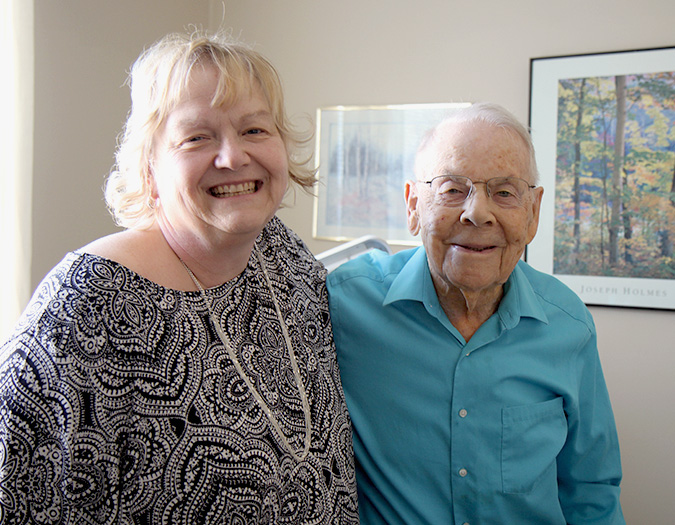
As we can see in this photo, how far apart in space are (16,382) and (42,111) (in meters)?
2.01

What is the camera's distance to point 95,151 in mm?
2748

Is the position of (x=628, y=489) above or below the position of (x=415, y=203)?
below

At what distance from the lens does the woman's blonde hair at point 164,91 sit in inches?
40.2

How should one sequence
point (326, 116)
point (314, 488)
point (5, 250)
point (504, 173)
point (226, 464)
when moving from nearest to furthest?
point (226, 464) < point (314, 488) < point (504, 173) < point (5, 250) < point (326, 116)

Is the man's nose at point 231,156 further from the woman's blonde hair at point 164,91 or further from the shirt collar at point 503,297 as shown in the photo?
the shirt collar at point 503,297

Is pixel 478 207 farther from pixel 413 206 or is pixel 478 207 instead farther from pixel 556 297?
pixel 556 297

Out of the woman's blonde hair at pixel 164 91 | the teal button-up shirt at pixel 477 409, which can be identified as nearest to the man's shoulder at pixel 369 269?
the teal button-up shirt at pixel 477 409

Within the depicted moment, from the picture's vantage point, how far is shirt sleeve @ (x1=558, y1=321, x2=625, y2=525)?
129 centimetres

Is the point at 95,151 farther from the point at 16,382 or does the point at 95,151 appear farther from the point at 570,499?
the point at 570,499

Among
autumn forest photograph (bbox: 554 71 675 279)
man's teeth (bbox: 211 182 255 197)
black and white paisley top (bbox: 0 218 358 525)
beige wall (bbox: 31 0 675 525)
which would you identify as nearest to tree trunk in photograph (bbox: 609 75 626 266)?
autumn forest photograph (bbox: 554 71 675 279)

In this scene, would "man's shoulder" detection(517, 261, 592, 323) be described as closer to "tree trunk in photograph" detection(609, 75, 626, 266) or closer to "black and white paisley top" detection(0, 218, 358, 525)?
"black and white paisley top" detection(0, 218, 358, 525)

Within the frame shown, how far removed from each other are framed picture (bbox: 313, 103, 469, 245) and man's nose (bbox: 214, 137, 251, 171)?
236 centimetres

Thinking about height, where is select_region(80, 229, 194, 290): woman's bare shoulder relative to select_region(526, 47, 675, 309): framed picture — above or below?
below

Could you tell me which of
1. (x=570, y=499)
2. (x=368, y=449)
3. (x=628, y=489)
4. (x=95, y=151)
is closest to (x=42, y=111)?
(x=95, y=151)
